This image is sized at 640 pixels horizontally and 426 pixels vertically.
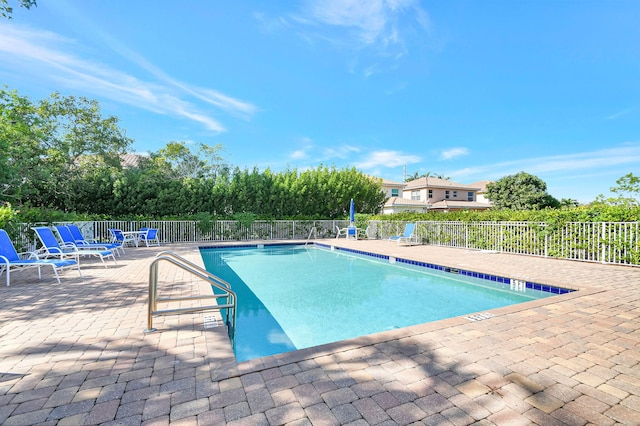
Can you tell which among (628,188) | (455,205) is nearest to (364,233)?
(628,188)

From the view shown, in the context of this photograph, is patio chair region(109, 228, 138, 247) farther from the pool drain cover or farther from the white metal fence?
the pool drain cover

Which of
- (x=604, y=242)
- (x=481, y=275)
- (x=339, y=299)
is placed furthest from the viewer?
(x=604, y=242)

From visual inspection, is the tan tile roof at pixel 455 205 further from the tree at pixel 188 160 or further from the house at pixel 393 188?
the tree at pixel 188 160

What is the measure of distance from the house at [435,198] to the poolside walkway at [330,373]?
107 ft

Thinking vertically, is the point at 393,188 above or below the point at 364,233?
above

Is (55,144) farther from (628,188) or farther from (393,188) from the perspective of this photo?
(393,188)

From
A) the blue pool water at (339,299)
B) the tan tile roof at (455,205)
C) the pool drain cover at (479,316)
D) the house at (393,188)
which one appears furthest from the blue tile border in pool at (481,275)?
the house at (393,188)

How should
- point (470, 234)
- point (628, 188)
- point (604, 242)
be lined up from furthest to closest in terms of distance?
point (628, 188) < point (470, 234) < point (604, 242)

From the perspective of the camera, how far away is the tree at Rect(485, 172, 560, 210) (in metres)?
27.0

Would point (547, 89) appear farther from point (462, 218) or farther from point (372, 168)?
point (462, 218)

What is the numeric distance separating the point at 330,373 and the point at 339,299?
3.75 m

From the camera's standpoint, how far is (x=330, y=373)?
7.60ft

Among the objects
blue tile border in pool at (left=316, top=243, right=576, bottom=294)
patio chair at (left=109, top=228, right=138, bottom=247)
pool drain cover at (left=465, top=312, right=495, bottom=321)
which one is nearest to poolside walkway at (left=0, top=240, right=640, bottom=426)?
pool drain cover at (left=465, top=312, right=495, bottom=321)

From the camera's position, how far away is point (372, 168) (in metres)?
24.4
